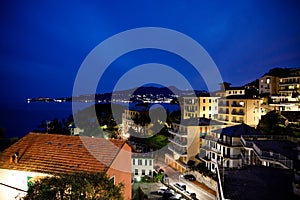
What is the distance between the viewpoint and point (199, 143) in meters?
38.0

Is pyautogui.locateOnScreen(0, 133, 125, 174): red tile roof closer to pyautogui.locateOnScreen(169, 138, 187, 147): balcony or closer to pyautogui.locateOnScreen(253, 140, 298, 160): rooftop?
pyautogui.locateOnScreen(253, 140, 298, 160): rooftop

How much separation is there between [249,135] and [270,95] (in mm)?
31094

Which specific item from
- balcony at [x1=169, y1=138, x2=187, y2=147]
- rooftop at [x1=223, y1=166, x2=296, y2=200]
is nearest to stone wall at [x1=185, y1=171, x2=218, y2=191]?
balcony at [x1=169, y1=138, x2=187, y2=147]

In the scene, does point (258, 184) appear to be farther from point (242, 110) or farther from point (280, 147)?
point (242, 110)

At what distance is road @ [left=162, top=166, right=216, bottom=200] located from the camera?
25494mm

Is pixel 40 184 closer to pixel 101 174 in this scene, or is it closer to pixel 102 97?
pixel 101 174

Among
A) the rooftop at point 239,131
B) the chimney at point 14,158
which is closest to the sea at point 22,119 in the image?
the chimney at point 14,158

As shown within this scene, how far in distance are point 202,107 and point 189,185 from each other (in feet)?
100

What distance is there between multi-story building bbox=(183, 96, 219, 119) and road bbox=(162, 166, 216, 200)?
72.1 feet

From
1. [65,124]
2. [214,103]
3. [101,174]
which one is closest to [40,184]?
[101,174]

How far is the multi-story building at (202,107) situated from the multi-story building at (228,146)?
24.4 m

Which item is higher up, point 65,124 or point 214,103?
point 214,103

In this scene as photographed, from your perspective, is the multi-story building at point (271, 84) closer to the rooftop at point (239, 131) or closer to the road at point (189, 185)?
the rooftop at point (239, 131)

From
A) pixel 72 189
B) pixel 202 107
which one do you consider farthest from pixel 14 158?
pixel 202 107
